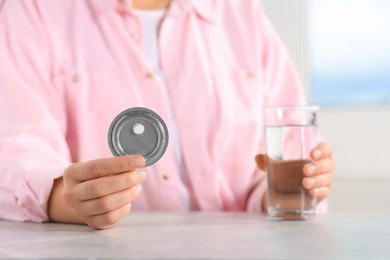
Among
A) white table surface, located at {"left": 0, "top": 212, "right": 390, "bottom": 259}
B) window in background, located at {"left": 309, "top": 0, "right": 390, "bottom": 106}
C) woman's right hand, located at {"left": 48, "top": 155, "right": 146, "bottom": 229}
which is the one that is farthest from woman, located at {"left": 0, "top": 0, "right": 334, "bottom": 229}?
window in background, located at {"left": 309, "top": 0, "right": 390, "bottom": 106}

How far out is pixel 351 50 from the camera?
8.44 feet

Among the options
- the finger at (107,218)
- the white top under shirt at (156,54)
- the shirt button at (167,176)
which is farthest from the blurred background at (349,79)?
the finger at (107,218)

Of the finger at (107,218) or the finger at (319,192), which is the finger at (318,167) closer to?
the finger at (319,192)

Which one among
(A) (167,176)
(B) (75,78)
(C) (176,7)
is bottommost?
(A) (167,176)

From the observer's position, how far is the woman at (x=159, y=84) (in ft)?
4.91

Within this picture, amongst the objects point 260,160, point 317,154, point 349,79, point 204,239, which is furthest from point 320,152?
point 349,79

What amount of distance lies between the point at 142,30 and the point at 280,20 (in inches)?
35.8

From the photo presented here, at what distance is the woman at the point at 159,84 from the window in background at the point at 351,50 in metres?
0.81

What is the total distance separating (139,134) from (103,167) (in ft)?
0.22

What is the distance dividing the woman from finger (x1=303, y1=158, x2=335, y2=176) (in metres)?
0.03

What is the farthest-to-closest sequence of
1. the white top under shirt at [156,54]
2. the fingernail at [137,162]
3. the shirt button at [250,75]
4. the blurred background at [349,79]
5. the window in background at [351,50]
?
1. the window in background at [351,50]
2. the blurred background at [349,79]
3. the shirt button at [250,75]
4. the white top under shirt at [156,54]
5. the fingernail at [137,162]

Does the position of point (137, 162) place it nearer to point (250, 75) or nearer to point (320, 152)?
point (320, 152)

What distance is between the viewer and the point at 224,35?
5.79ft

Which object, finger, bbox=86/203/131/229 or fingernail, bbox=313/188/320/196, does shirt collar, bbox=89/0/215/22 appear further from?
finger, bbox=86/203/131/229
